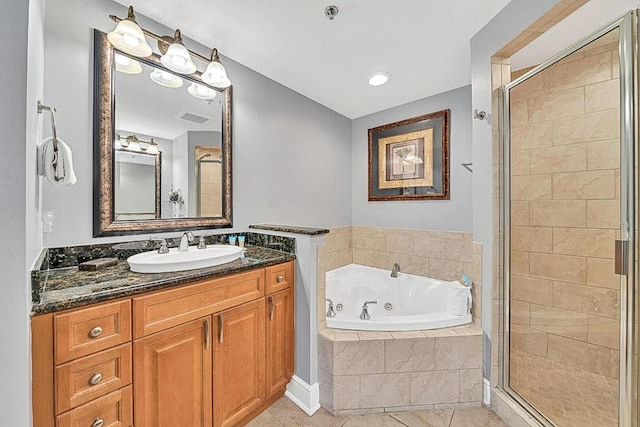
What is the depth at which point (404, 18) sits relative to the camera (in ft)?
5.35

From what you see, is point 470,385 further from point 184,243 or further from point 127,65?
point 127,65

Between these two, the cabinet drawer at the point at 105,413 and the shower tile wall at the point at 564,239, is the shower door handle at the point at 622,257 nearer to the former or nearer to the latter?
the shower tile wall at the point at 564,239

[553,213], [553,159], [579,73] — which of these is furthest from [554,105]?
[553,213]

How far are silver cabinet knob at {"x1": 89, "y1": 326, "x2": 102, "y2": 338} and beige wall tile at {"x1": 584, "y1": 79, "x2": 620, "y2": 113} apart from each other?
2.42 metres

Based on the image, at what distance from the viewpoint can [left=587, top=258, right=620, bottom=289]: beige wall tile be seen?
152cm

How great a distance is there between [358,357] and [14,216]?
1.64 metres

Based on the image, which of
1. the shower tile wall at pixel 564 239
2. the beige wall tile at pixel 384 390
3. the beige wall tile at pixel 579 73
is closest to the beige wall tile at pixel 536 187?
the shower tile wall at pixel 564 239

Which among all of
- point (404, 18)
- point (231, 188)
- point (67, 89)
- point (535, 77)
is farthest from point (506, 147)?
point (67, 89)

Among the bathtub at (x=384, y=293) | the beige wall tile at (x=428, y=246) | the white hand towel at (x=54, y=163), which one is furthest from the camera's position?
the beige wall tile at (x=428, y=246)

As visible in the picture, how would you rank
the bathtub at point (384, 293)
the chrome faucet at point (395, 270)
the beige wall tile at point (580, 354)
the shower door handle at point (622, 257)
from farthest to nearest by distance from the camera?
1. the chrome faucet at point (395, 270)
2. the bathtub at point (384, 293)
3. the beige wall tile at point (580, 354)
4. the shower door handle at point (622, 257)

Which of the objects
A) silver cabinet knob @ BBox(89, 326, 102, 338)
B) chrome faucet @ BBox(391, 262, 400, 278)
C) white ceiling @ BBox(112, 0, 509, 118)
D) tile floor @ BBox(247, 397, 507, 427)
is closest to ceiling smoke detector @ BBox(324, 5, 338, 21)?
white ceiling @ BBox(112, 0, 509, 118)

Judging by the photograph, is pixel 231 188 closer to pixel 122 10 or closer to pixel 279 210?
pixel 279 210

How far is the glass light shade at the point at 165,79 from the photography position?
1.69 metres

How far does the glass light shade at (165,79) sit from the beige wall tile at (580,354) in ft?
9.94
